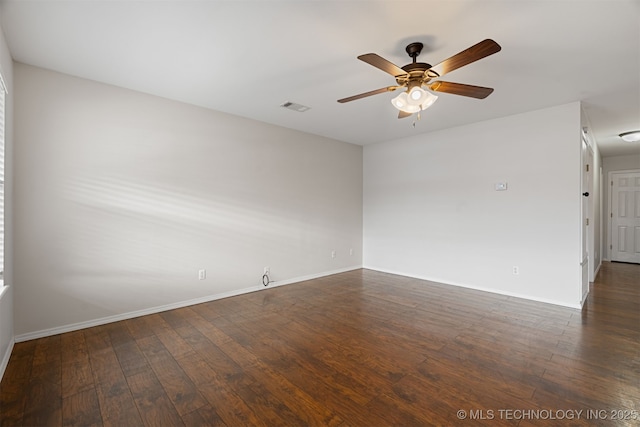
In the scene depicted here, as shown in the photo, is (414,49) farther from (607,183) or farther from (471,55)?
(607,183)

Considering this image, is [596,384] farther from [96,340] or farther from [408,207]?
[96,340]

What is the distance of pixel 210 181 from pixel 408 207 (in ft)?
11.7

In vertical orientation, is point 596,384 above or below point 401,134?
below

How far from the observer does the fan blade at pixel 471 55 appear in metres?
1.82

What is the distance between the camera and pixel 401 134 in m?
5.36

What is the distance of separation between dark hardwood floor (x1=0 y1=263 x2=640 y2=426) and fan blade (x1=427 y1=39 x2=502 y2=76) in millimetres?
2293

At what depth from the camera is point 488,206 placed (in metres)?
4.51

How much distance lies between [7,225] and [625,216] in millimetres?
10797

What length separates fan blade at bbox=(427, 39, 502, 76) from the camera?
182 cm

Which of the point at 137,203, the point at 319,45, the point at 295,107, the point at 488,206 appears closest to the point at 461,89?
the point at 319,45

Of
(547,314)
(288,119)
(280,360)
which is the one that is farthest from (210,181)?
(547,314)

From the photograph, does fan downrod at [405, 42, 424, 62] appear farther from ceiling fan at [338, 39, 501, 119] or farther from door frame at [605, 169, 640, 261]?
door frame at [605, 169, 640, 261]

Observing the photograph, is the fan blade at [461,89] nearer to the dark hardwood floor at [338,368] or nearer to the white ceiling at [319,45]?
the white ceiling at [319,45]

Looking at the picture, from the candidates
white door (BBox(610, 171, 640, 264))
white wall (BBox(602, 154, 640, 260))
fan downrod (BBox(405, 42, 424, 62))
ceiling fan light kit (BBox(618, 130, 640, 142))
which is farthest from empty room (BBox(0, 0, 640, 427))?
white wall (BBox(602, 154, 640, 260))
